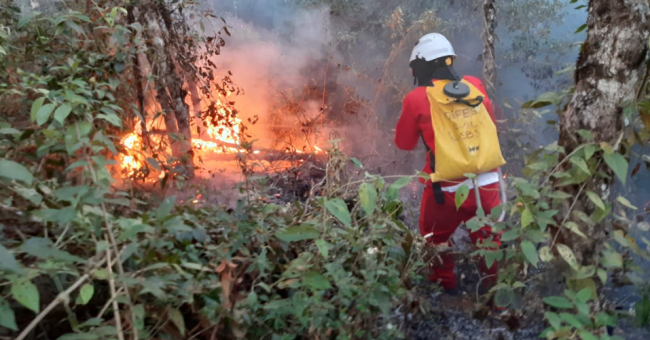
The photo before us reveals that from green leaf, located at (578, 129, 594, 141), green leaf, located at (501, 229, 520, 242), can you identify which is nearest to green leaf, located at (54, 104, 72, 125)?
green leaf, located at (501, 229, 520, 242)

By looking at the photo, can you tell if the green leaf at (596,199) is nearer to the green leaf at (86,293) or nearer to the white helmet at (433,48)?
the green leaf at (86,293)

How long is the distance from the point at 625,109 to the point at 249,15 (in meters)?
4.91

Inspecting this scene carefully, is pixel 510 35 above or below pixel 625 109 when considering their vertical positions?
above

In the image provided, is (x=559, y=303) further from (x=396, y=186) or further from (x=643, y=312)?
(x=396, y=186)

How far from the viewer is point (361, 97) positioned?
561 centimetres

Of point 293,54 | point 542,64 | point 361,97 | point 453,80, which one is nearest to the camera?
point 453,80

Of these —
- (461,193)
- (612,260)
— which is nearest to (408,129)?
(461,193)

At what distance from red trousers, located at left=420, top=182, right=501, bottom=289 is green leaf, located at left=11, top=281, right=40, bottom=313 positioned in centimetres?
239

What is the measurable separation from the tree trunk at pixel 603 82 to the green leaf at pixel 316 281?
110 centimetres

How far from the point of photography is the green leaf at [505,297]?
200 cm

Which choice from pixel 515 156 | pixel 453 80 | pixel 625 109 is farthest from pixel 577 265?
pixel 515 156

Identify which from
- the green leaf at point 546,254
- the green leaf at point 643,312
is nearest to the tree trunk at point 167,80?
the green leaf at point 546,254

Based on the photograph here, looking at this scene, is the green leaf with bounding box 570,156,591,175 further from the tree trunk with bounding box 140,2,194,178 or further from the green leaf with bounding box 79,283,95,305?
the tree trunk with bounding box 140,2,194,178

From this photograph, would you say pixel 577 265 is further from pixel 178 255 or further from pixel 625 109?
pixel 178 255
